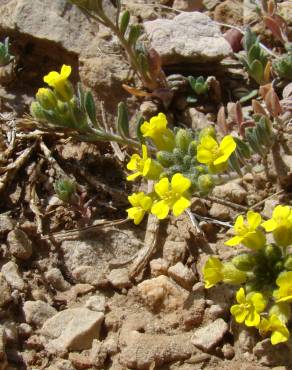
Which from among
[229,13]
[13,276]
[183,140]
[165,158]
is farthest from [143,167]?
[229,13]

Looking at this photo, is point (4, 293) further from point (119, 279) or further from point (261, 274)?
point (261, 274)

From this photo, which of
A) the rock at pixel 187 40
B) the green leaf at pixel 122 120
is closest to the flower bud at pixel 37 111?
the green leaf at pixel 122 120

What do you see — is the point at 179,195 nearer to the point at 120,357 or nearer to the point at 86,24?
the point at 120,357

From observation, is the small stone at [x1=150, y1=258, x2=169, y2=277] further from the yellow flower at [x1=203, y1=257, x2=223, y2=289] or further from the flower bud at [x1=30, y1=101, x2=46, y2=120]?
the flower bud at [x1=30, y1=101, x2=46, y2=120]

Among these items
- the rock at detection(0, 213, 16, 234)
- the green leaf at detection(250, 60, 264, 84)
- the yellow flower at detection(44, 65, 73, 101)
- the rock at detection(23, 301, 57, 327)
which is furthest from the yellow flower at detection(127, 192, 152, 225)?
the green leaf at detection(250, 60, 264, 84)

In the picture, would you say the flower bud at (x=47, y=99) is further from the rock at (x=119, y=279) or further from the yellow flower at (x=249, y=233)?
the yellow flower at (x=249, y=233)

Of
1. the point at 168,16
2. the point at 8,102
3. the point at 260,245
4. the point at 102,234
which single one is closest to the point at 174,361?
the point at 260,245
